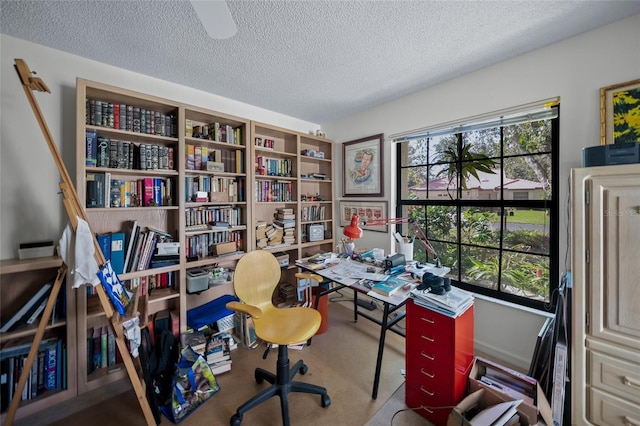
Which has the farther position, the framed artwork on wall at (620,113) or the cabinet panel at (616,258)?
the framed artwork on wall at (620,113)

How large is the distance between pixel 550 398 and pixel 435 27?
2.42 meters

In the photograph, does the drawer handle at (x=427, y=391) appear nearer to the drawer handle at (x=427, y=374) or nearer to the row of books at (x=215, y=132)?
the drawer handle at (x=427, y=374)

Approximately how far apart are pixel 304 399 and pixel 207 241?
163 centimetres

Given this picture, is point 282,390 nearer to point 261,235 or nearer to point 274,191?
point 261,235

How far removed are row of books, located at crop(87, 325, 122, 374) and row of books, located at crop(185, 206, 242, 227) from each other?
41.3 inches

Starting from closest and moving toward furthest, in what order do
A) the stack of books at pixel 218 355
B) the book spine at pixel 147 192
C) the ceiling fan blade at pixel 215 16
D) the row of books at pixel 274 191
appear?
the ceiling fan blade at pixel 215 16, the stack of books at pixel 218 355, the book spine at pixel 147 192, the row of books at pixel 274 191

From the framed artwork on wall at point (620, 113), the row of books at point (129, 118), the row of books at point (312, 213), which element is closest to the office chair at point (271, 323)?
the row of books at point (312, 213)

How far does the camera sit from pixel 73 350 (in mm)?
1639

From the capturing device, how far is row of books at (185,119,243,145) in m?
2.26

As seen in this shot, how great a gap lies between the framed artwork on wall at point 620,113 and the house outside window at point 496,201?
248mm

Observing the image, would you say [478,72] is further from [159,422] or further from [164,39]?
[159,422]

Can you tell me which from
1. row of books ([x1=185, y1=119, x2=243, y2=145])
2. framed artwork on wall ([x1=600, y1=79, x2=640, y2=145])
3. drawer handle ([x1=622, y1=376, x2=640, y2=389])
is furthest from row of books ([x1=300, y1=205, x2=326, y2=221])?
drawer handle ([x1=622, y1=376, x2=640, y2=389])

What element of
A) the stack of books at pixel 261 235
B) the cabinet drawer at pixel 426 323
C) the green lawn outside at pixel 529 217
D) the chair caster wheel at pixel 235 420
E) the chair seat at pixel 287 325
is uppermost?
the green lawn outside at pixel 529 217

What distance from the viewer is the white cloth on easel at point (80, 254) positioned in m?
1.24
